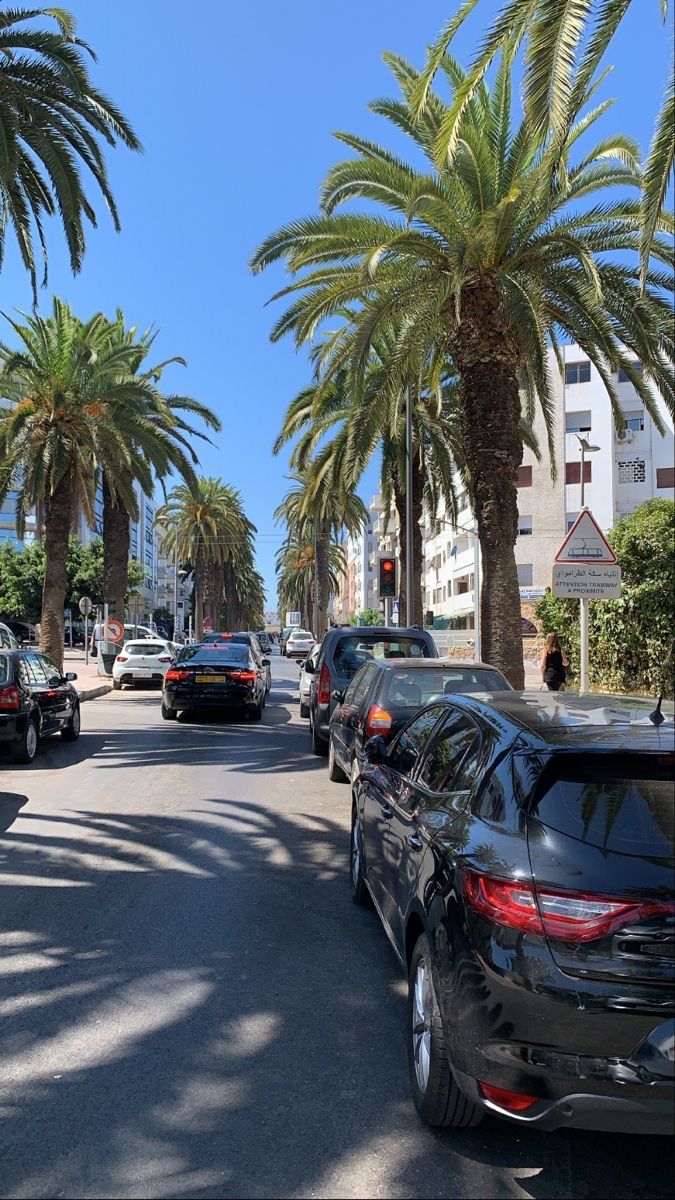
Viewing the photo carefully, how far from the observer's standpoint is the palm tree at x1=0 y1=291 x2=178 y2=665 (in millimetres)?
20781

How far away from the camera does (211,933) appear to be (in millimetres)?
5160

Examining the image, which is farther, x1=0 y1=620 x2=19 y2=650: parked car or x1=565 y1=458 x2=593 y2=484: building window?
x1=565 y1=458 x2=593 y2=484: building window

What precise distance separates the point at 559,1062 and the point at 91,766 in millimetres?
9657

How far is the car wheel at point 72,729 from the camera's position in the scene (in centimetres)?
1385

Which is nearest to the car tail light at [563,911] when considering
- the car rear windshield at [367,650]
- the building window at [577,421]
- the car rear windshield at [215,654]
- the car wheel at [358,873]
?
the car wheel at [358,873]

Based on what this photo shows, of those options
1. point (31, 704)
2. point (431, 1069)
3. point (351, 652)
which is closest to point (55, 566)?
point (31, 704)

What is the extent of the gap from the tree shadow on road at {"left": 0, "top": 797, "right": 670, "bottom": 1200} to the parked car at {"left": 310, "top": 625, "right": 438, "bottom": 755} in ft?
17.9

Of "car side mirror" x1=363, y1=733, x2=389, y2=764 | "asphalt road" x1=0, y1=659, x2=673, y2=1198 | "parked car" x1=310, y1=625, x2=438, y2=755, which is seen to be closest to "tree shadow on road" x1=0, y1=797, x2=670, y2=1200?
"asphalt road" x1=0, y1=659, x2=673, y2=1198

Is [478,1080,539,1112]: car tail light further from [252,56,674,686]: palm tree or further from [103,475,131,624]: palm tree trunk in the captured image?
[103,475,131,624]: palm tree trunk

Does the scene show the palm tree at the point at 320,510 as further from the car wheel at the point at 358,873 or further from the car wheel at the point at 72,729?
the car wheel at the point at 358,873

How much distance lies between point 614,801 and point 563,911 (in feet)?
1.45

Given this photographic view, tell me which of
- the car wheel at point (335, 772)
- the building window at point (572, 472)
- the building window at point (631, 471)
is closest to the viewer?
the car wheel at point (335, 772)

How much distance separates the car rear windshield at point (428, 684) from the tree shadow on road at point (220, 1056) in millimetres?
2061

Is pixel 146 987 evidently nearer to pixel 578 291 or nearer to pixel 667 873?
pixel 667 873
